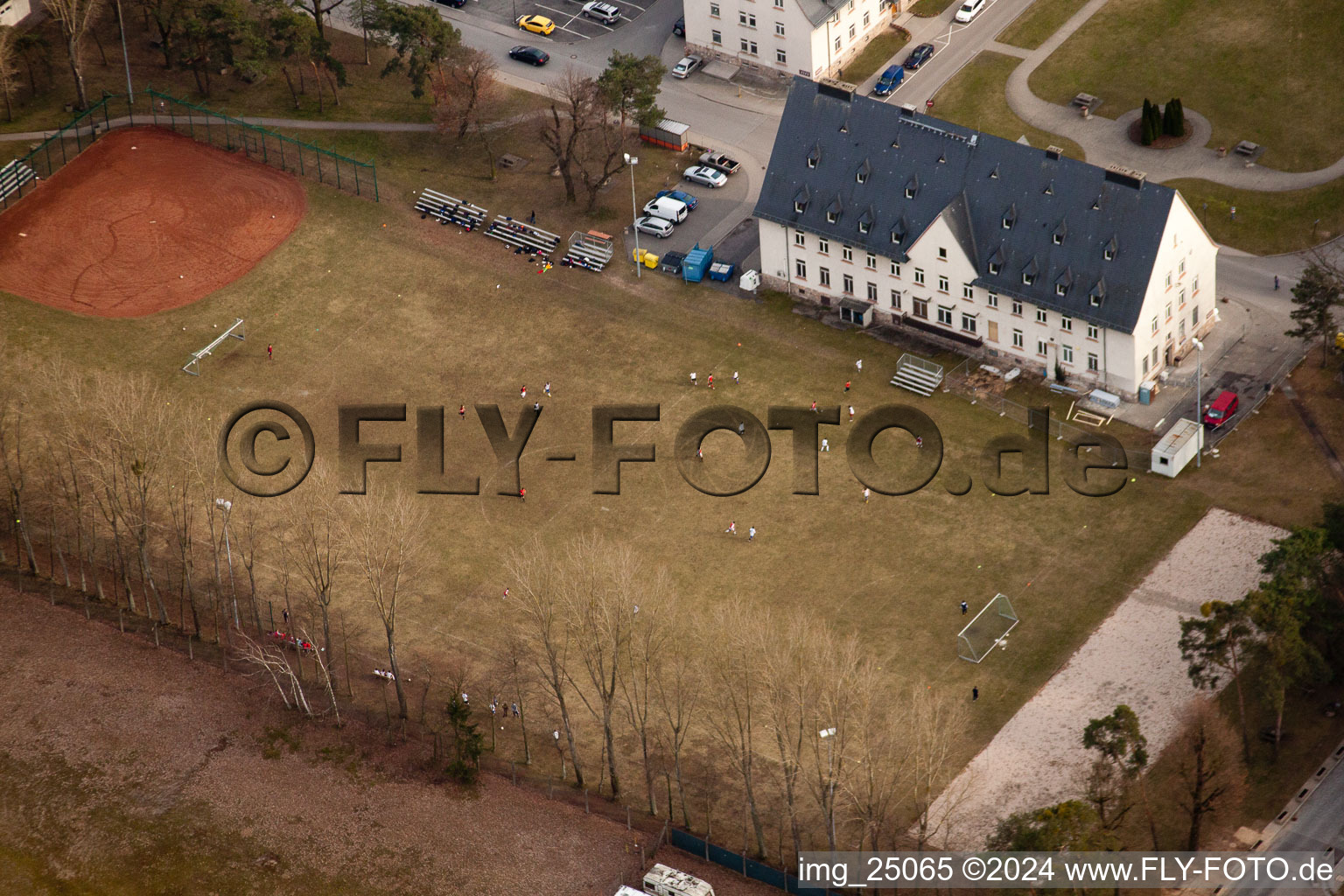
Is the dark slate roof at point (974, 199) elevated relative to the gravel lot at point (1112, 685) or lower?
elevated

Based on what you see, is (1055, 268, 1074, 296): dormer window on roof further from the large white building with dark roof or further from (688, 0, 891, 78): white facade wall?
(688, 0, 891, 78): white facade wall

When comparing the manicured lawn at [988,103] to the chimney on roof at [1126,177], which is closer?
the chimney on roof at [1126,177]

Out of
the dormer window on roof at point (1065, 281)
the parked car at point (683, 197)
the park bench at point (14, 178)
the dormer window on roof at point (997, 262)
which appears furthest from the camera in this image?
the park bench at point (14, 178)

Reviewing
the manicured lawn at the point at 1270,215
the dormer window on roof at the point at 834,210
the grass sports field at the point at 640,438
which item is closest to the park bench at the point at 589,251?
the grass sports field at the point at 640,438

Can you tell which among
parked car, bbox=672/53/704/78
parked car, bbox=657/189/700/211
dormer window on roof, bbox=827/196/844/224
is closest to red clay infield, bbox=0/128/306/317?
parked car, bbox=657/189/700/211

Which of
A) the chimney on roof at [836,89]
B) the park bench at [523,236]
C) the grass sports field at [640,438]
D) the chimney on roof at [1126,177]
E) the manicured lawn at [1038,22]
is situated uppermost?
the chimney on roof at [1126,177]

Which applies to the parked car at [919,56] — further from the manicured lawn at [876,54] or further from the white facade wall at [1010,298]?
the white facade wall at [1010,298]

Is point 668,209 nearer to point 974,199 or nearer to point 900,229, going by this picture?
point 900,229
